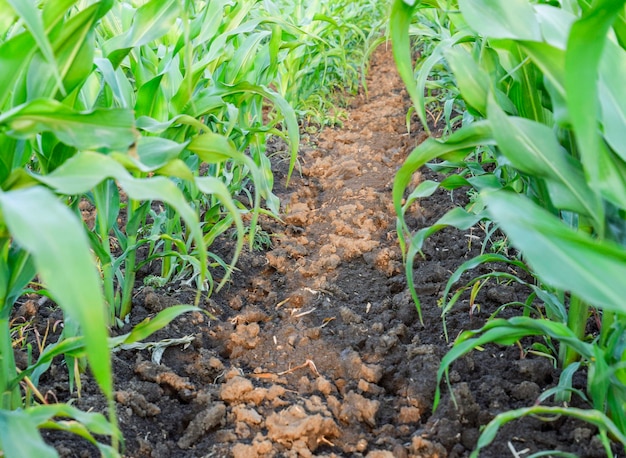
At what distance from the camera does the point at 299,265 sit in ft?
6.93

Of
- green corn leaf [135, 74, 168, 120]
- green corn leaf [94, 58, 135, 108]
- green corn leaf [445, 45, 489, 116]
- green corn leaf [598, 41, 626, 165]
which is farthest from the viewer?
green corn leaf [135, 74, 168, 120]

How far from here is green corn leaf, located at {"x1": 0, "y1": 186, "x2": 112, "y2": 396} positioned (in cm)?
58

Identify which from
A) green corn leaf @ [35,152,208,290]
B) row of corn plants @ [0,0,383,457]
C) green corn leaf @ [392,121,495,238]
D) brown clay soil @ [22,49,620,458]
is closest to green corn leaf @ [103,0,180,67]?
row of corn plants @ [0,0,383,457]

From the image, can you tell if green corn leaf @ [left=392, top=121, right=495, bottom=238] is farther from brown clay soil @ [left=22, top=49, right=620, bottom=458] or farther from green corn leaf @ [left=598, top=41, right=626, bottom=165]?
brown clay soil @ [left=22, top=49, right=620, bottom=458]

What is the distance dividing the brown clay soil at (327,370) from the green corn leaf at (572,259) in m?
0.55

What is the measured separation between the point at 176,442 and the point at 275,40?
48.8 inches

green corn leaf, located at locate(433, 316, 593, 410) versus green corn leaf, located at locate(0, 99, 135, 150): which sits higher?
green corn leaf, located at locate(0, 99, 135, 150)

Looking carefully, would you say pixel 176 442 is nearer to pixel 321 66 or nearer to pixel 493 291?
pixel 493 291

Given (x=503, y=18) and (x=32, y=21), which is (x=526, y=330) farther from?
(x=32, y=21)

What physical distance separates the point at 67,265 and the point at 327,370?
1040 mm

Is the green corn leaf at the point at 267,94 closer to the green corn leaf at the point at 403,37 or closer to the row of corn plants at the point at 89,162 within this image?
the row of corn plants at the point at 89,162

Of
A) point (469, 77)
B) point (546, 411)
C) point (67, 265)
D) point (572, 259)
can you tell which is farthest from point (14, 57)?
point (546, 411)

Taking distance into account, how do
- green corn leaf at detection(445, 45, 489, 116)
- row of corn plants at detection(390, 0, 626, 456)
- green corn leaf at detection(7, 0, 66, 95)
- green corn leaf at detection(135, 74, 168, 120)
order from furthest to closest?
green corn leaf at detection(135, 74, 168, 120) < green corn leaf at detection(445, 45, 489, 116) < green corn leaf at detection(7, 0, 66, 95) < row of corn plants at detection(390, 0, 626, 456)

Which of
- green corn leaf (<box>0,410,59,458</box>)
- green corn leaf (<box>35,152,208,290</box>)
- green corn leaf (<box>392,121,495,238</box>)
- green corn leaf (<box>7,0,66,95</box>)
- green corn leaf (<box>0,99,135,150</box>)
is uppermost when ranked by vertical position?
green corn leaf (<box>7,0,66,95</box>)
